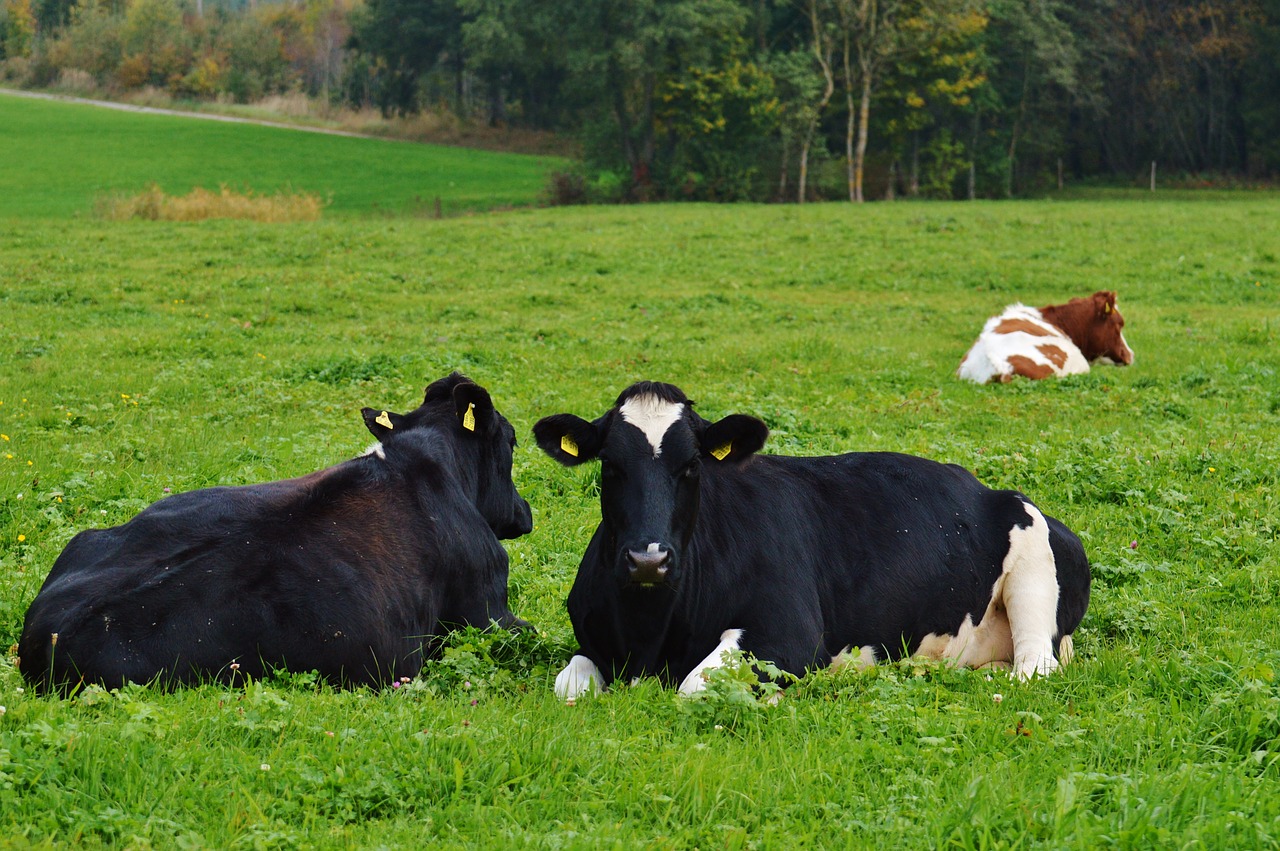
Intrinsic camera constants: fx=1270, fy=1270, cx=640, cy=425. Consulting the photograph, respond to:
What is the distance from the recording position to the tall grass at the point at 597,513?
425 centimetres

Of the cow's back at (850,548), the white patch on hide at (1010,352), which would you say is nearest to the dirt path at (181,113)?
the white patch on hide at (1010,352)

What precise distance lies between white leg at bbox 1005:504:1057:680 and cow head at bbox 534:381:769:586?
69.4 inches

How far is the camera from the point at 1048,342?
1733cm

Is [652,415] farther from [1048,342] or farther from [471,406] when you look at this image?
[1048,342]

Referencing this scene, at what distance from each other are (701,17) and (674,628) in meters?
50.6

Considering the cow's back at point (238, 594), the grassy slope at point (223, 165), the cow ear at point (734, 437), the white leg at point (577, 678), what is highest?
the grassy slope at point (223, 165)

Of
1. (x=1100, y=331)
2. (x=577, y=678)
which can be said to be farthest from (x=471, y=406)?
(x=1100, y=331)

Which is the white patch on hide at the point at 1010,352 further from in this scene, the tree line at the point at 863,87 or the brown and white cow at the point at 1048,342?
the tree line at the point at 863,87

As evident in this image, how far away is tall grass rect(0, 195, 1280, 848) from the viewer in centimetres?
425

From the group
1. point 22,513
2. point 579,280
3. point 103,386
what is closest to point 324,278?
point 579,280

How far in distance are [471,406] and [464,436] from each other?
0.20 meters

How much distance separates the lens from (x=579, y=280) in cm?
2578

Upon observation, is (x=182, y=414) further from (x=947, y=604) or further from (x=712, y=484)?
(x=947, y=604)

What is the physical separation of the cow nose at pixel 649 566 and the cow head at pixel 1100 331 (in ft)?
45.0
